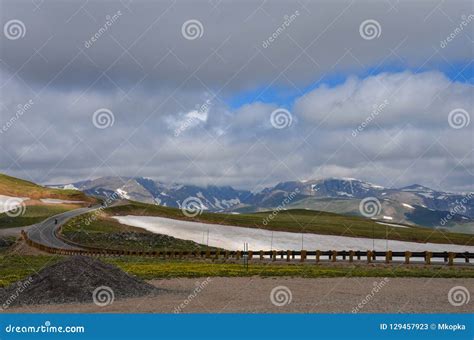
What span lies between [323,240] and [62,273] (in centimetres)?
8606

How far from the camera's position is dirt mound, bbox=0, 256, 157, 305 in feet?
93.1

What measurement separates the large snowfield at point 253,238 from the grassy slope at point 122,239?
6.09 meters

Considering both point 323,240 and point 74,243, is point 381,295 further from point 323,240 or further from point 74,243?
point 323,240

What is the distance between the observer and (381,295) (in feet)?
98.6

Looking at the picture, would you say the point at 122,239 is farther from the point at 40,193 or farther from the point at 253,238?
the point at 40,193

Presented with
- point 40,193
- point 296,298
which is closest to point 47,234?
point 296,298

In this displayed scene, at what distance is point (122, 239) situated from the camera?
8981cm

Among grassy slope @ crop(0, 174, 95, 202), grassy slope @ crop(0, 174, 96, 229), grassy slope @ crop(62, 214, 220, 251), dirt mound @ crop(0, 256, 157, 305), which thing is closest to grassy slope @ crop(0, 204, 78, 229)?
grassy slope @ crop(0, 174, 96, 229)

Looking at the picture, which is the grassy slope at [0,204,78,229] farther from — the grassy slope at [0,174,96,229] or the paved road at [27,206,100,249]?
the paved road at [27,206,100,249]

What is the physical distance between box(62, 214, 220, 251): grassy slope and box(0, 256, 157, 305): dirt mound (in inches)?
1962

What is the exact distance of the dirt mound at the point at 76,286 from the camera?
28.4 meters

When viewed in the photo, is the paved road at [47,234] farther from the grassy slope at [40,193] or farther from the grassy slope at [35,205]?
the grassy slope at [40,193]

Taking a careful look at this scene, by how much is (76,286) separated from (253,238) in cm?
7874

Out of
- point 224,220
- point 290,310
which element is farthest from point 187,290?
point 224,220
